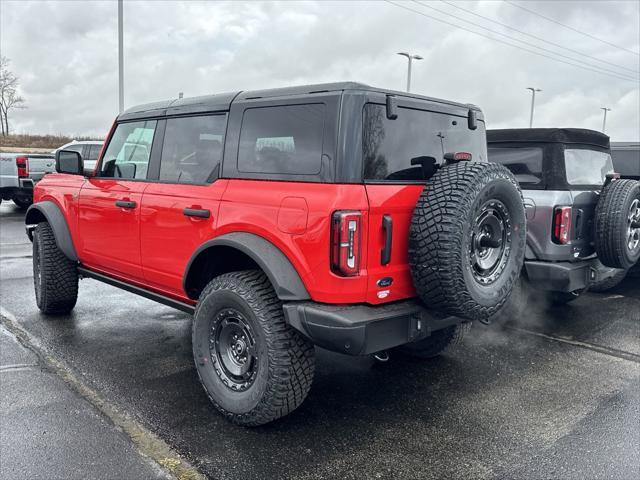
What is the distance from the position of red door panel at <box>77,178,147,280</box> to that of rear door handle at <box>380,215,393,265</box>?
6.60 ft

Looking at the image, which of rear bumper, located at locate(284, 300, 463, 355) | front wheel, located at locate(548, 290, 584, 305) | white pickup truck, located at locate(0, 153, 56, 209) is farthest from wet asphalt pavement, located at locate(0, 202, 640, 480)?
white pickup truck, located at locate(0, 153, 56, 209)

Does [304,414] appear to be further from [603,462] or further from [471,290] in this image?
[603,462]

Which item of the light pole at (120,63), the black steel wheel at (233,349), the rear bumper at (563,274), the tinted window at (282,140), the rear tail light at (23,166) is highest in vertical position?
the light pole at (120,63)

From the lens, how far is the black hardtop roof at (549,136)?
17.4 ft

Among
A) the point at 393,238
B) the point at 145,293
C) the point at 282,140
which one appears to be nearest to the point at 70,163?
the point at 145,293

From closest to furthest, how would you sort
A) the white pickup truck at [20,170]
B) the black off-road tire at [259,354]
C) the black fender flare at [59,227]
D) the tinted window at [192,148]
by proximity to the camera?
the black off-road tire at [259,354] < the tinted window at [192,148] < the black fender flare at [59,227] < the white pickup truck at [20,170]

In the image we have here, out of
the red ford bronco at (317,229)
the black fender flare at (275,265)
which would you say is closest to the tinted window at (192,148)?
the red ford bronco at (317,229)

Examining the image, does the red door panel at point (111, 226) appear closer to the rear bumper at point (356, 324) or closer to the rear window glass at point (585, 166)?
the rear bumper at point (356, 324)

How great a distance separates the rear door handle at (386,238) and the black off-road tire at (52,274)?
3506mm

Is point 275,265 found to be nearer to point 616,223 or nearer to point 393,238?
point 393,238

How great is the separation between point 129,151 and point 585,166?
419cm

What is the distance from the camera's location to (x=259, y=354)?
321cm

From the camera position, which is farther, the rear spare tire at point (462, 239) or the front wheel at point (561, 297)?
the front wheel at point (561, 297)

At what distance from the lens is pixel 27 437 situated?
3.18 m
